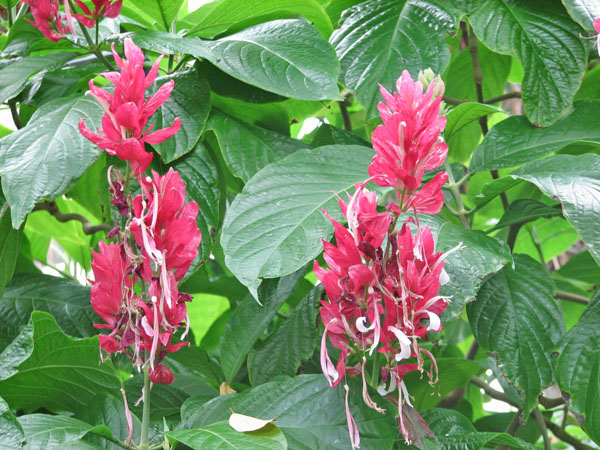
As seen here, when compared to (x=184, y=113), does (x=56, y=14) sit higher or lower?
higher

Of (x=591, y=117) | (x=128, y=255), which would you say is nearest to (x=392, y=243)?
(x=128, y=255)

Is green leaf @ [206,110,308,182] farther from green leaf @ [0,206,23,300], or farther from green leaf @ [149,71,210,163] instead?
green leaf @ [0,206,23,300]

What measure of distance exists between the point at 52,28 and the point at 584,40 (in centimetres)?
71

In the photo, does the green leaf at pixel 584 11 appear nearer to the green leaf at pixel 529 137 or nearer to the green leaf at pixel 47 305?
the green leaf at pixel 529 137

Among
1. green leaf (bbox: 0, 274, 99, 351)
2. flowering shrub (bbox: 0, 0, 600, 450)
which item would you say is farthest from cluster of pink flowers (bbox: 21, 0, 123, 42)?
green leaf (bbox: 0, 274, 99, 351)

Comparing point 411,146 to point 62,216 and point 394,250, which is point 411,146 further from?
point 62,216

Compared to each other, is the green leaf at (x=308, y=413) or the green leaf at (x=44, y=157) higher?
the green leaf at (x=44, y=157)

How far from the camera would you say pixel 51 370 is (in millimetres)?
758

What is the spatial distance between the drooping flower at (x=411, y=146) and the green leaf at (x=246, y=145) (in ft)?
1.16

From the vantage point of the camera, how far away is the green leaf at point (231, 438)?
0.56m

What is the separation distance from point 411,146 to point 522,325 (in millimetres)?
386

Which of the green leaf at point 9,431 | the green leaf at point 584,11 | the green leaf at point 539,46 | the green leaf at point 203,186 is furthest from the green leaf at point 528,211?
the green leaf at point 9,431

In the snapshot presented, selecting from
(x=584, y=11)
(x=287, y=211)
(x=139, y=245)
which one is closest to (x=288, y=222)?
(x=287, y=211)

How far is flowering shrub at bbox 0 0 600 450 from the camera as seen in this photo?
0.55m
